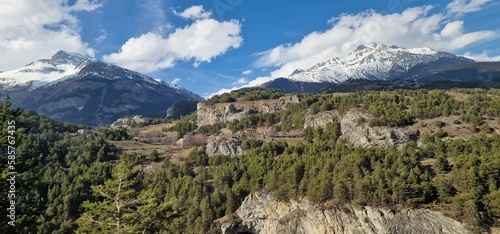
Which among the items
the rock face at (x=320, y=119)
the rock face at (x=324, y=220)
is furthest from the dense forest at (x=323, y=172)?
the rock face at (x=320, y=119)

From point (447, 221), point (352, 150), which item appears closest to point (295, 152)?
point (352, 150)

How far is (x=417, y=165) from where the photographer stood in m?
86.5

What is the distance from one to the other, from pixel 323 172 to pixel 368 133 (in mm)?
45989

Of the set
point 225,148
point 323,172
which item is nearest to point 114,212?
point 323,172

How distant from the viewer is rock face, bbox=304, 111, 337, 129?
15375cm

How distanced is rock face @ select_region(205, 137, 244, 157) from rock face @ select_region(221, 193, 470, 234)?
34.9 metres

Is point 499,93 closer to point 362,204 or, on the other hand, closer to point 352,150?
point 352,150

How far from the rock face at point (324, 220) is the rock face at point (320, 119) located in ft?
211

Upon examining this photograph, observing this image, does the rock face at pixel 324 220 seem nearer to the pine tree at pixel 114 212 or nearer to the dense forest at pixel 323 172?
the dense forest at pixel 323 172

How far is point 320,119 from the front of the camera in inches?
6171

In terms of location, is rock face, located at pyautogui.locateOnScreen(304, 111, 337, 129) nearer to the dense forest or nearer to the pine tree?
the dense forest

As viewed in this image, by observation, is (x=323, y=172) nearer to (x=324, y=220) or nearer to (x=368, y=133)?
(x=324, y=220)

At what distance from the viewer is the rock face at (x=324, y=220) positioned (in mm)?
74375

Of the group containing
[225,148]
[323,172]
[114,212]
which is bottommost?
[323,172]
